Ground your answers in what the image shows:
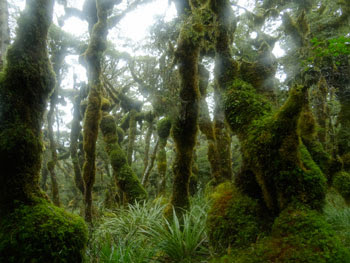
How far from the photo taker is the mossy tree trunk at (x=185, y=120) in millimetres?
4867

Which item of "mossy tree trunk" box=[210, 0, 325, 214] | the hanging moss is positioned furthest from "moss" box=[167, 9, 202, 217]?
the hanging moss

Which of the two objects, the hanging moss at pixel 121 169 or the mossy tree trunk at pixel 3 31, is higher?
the mossy tree trunk at pixel 3 31

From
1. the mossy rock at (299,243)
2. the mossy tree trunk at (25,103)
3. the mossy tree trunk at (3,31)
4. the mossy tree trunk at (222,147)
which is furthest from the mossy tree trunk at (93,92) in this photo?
the mossy rock at (299,243)

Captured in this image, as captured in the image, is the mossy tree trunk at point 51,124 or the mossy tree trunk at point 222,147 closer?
the mossy tree trunk at point 222,147

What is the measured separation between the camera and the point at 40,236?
2312 millimetres

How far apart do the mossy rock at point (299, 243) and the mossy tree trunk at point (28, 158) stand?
1962 millimetres

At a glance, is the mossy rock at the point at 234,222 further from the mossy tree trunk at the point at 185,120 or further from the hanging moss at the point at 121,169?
the hanging moss at the point at 121,169

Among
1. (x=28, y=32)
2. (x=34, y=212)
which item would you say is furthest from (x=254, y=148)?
(x=28, y=32)

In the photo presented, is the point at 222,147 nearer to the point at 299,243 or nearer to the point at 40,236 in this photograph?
the point at 299,243

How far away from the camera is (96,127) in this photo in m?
7.14

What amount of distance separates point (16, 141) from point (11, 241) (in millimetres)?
1088

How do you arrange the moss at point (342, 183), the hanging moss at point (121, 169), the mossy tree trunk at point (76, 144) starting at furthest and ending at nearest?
the mossy tree trunk at point (76, 144)
the hanging moss at point (121, 169)
the moss at point (342, 183)

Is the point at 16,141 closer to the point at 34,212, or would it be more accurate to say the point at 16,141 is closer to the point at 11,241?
the point at 34,212

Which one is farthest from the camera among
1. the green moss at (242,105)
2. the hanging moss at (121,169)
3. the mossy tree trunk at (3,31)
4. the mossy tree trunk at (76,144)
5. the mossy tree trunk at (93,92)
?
the mossy tree trunk at (76,144)
